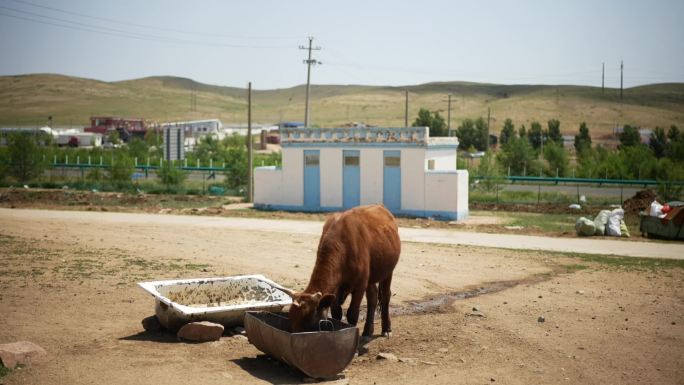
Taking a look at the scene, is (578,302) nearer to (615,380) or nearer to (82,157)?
(615,380)

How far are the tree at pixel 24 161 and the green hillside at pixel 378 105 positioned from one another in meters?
79.3

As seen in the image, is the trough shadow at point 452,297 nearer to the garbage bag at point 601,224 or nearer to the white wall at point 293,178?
the garbage bag at point 601,224

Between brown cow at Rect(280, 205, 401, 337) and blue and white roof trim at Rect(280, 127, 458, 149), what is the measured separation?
20.3 metres

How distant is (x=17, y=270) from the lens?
15.7 meters

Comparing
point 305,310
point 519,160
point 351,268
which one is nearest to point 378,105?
point 519,160

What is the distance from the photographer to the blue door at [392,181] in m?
32.5

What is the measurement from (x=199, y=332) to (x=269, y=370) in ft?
5.14

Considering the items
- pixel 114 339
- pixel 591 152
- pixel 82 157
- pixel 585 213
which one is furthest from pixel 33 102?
pixel 114 339

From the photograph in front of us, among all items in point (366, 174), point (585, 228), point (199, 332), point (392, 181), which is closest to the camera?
point (199, 332)

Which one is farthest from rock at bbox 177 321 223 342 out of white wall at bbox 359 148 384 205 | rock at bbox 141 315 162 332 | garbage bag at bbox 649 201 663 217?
white wall at bbox 359 148 384 205

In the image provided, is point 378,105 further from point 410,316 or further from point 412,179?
point 410,316

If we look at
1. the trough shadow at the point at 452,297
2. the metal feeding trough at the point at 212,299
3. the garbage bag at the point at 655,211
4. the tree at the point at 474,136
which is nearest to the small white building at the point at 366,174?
the garbage bag at the point at 655,211

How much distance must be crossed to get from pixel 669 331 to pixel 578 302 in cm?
221

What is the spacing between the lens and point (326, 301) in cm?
931
